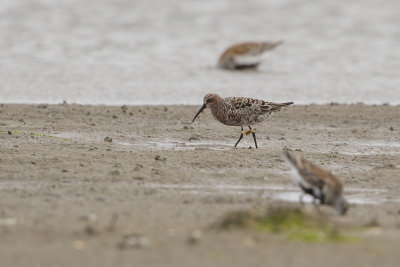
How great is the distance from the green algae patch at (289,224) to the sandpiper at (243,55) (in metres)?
10.8

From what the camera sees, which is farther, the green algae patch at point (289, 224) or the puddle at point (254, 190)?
the puddle at point (254, 190)

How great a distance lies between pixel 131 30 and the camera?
22422 millimetres

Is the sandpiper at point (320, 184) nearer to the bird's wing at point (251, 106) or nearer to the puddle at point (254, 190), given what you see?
the puddle at point (254, 190)

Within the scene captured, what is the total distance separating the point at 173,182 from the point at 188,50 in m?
11.4

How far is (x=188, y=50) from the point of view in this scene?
19.8 m

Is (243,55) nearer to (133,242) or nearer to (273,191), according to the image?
(273,191)

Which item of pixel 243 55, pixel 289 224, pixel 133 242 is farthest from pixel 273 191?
pixel 243 55


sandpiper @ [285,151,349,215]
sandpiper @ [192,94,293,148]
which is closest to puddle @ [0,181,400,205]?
sandpiper @ [285,151,349,215]

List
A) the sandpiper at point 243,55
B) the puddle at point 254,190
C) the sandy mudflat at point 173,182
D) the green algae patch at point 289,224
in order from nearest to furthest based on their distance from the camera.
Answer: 1. the sandy mudflat at point 173,182
2. the green algae patch at point 289,224
3. the puddle at point 254,190
4. the sandpiper at point 243,55

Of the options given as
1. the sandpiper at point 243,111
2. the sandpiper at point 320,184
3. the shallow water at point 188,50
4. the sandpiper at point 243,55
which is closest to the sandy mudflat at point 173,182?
the sandpiper at point 320,184

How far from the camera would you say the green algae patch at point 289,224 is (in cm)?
653

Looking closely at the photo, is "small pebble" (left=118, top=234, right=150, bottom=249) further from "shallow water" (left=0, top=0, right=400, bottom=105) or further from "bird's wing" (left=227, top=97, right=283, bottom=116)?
"shallow water" (left=0, top=0, right=400, bottom=105)

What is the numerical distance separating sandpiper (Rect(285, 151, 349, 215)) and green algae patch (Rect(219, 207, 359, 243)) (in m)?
0.54

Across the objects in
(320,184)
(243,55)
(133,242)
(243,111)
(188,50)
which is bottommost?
(133,242)
